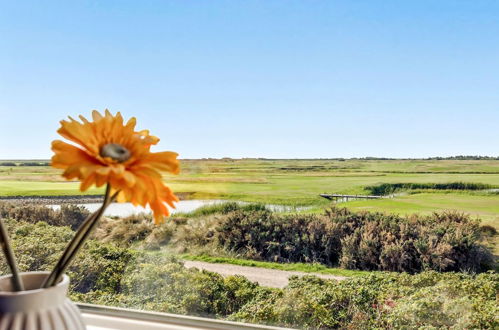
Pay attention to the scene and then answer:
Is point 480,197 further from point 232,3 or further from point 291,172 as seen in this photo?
point 232,3

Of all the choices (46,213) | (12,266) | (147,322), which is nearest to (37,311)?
(12,266)

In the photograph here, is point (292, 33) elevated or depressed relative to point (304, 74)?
elevated

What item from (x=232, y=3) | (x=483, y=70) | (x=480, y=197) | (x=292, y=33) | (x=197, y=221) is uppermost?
(x=232, y=3)

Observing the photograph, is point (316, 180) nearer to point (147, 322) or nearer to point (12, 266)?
point (147, 322)

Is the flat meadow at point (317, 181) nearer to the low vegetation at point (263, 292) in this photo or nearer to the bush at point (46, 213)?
the bush at point (46, 213)

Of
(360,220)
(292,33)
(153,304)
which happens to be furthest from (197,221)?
(292,33)

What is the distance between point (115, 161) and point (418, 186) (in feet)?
4.07

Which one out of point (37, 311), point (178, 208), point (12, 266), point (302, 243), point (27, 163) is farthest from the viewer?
point (27, 163)

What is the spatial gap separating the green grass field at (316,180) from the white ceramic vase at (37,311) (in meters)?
1.09

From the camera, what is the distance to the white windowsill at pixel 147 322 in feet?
6.20

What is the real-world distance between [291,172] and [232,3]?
76cm

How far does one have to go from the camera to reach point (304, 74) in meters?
2.04

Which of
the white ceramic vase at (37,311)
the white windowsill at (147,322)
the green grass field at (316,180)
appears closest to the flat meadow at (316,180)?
the green grass field at (316,180)

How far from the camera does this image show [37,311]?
3.04ft
